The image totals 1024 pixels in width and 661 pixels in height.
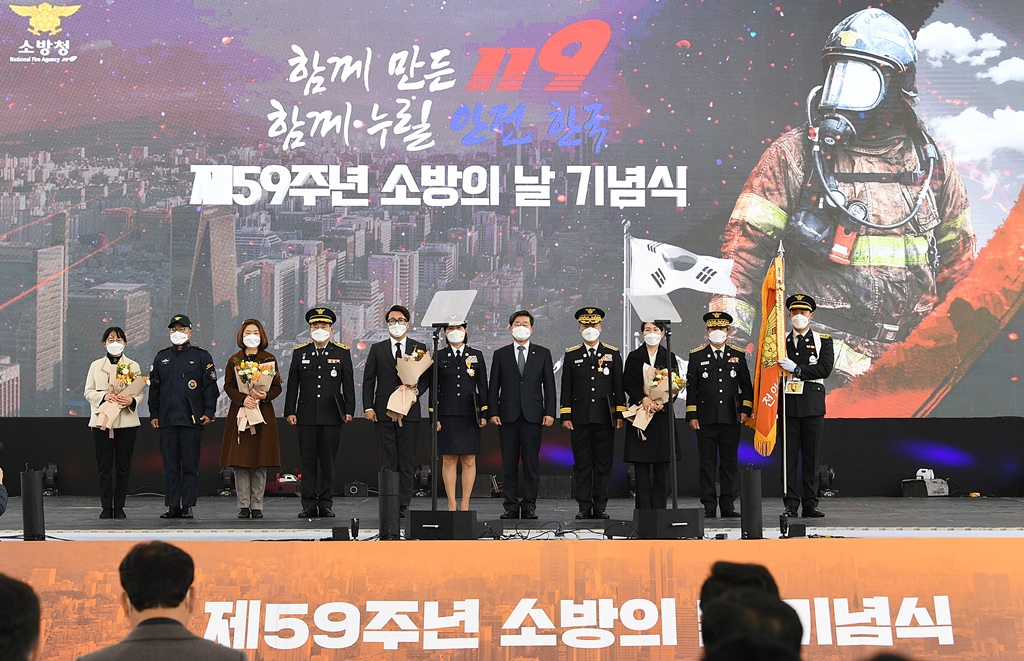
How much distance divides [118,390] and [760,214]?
5.72 metres

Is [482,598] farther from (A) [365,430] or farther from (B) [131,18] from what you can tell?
(B) [131,18]

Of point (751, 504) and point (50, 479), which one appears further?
point (50, 479)

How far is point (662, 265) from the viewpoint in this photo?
10.1 m

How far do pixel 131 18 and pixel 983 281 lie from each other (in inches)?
319

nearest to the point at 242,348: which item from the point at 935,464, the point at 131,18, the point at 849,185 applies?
the point at 131,18

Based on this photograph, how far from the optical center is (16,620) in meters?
2.23

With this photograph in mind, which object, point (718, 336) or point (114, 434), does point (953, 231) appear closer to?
point (718, 336)

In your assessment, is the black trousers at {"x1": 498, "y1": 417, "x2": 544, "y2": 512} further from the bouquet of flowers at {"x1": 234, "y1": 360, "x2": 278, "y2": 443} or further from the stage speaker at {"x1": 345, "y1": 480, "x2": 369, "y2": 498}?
the stage speaker at {"x1": 345, "y1": 480, "x2": 369, "y2": 498}

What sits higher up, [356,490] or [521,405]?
[521,405]

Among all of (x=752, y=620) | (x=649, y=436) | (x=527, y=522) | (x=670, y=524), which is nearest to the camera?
(x=752, y=620)

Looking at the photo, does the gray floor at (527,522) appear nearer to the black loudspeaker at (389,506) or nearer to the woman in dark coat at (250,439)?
the woman in dark coat at (250,439)

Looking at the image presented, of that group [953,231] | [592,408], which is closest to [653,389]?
[592,408]

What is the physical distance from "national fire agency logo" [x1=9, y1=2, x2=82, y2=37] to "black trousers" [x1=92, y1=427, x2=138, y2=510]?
4.06 metres

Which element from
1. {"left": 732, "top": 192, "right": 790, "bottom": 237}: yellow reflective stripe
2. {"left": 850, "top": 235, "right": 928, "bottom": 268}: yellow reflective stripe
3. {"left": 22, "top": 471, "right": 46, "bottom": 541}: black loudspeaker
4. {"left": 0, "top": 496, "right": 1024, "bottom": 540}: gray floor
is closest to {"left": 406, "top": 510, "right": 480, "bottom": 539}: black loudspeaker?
{"left": 0, "top": 496, "right": 1024, "bottom": 540}: gray floor
